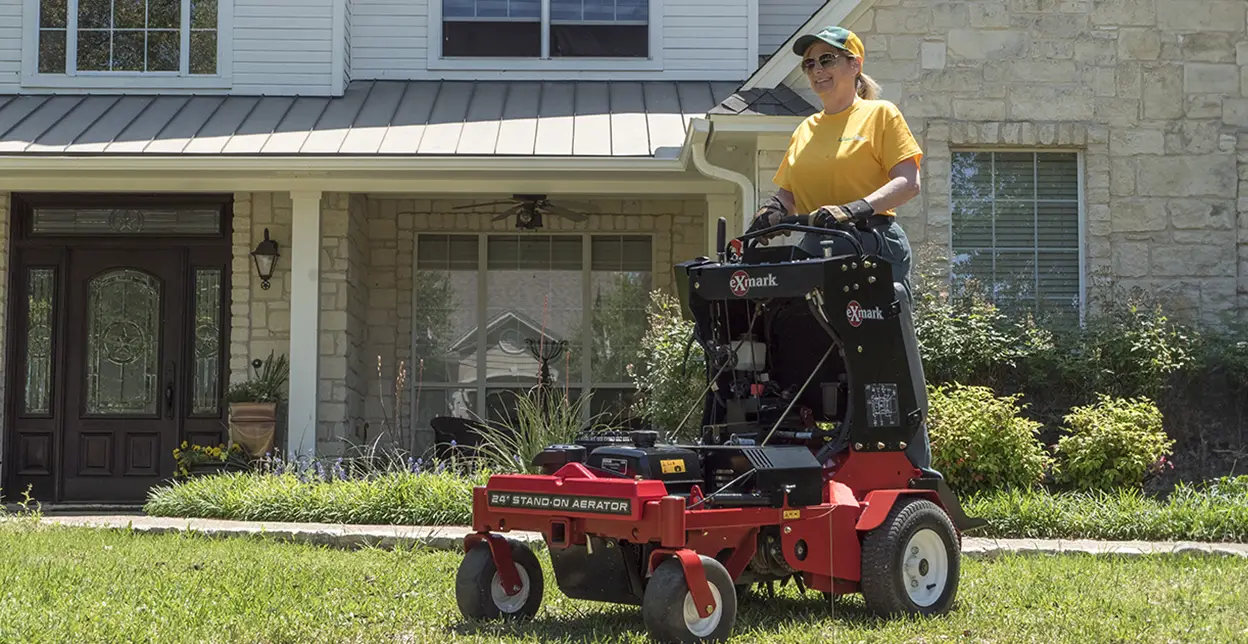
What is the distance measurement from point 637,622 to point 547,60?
804 centimetres

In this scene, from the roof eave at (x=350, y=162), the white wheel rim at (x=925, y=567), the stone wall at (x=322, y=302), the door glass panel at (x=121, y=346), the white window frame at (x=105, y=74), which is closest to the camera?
the white wheel rim at (x=925, y=567)

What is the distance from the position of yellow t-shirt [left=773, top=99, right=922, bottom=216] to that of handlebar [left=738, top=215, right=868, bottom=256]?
0.79ft

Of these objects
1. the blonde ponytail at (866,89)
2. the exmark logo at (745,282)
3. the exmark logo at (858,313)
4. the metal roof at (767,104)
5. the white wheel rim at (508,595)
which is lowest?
the white wheel rim at (508,595)

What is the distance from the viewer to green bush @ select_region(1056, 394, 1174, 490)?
7.26 m

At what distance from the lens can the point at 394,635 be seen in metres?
4.00

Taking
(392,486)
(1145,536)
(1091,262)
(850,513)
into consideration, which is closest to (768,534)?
(850,513)

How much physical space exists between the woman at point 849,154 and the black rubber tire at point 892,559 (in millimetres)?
781

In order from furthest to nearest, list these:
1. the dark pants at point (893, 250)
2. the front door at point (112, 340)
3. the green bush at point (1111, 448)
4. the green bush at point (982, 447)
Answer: the front door at point (112, 340) → the green bush at point (1111, 448) → the green bush at point (982, 447) → the dark pants at point (893, 250)

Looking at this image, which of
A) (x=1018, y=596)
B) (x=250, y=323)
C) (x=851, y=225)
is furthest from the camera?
(x=250, y=323)

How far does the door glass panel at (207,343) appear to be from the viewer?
10977mm

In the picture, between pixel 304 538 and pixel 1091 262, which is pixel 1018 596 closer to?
pixel 304 538

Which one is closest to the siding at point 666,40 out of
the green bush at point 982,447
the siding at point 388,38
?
the siding at point 388,38

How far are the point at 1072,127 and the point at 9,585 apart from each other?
23.7 feet

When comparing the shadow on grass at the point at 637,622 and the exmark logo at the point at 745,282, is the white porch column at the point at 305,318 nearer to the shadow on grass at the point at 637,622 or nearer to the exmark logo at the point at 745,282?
the shadow on grass at the point at 637,622
